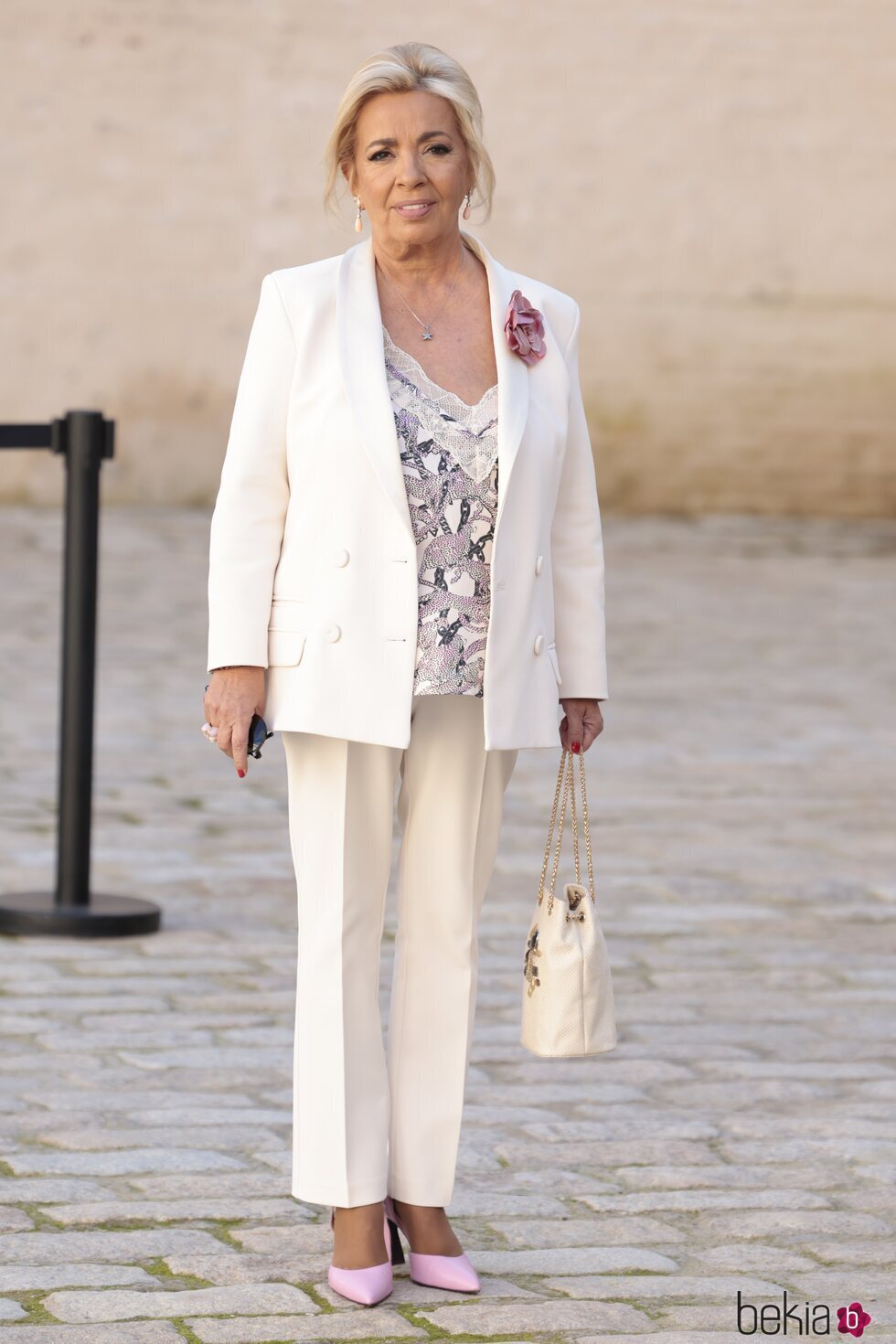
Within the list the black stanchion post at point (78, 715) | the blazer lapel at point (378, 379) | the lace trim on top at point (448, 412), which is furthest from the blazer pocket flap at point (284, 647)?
the black stanchion post at point (78, 715)

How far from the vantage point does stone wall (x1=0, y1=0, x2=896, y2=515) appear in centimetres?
1435

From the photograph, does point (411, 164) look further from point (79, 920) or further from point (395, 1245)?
point (79, 920)

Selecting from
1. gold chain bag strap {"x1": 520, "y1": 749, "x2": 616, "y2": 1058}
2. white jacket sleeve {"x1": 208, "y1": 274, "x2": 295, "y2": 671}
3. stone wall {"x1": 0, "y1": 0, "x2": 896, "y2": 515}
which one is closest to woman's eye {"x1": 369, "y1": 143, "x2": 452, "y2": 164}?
white jacket sleeve {"x1": 208, "y1": 274, "x2": 295, "y2": 671}

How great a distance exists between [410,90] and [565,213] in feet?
38.9

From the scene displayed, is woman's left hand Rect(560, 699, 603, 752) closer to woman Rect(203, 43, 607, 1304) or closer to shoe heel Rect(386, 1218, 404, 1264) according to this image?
woman Rect(203, 43, 607, 1304)

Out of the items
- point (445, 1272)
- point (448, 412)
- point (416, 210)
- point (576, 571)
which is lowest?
point (445, 1272)

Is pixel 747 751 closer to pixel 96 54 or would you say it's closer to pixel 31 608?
pixel 31 608

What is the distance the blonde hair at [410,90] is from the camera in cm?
324

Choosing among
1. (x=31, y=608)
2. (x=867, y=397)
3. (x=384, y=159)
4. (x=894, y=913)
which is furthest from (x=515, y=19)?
(x=384, y=159)

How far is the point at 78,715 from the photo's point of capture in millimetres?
5602

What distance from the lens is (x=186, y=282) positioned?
1451 cm

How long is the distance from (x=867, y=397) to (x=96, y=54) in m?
5.71

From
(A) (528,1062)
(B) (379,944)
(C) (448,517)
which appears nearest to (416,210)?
(C) (448,517)

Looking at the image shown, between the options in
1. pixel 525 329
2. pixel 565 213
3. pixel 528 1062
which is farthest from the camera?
pixel 565 213
